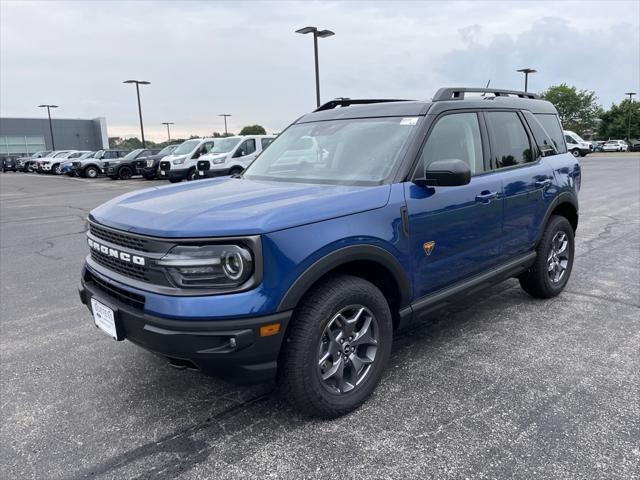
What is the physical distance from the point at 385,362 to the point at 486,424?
2.14 feet

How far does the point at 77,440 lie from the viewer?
8.92ft

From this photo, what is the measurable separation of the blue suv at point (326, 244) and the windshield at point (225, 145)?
588 inches

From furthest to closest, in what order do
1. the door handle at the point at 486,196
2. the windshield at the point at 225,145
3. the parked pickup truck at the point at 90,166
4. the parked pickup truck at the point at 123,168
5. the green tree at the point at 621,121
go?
the green tree at the point at 621,121 → the parked pickup truck at the point at 90,166 → the parked pickup truck at the point at 123,168 → the windshield at the point at 225,145 → the door handle at the point at 486,196

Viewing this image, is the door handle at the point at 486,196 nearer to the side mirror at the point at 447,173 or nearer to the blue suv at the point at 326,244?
the blue suv at the point at 326,244

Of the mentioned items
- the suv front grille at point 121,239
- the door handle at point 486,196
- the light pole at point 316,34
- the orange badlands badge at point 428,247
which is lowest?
the orange badlands badge at point 428,247

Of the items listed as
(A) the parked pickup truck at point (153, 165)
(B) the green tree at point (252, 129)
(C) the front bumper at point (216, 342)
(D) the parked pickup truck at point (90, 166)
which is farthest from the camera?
(B) the green tree at point (252, 129)

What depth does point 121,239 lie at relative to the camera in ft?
9.04

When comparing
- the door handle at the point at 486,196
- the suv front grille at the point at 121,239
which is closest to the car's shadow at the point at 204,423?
the suv front grille at the point at 121,239

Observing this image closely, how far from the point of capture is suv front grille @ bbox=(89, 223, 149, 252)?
2.60 m

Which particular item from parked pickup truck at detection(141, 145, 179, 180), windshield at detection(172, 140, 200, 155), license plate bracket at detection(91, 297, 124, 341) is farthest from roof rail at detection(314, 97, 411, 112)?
parked pickup truck at detection(141, 145, 179, 180)

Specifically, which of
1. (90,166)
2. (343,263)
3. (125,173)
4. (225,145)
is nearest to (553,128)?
(343,263)

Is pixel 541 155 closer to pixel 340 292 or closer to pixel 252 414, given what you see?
pixel 340 292

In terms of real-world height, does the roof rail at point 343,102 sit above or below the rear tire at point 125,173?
above

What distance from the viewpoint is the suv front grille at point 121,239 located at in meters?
2.60
